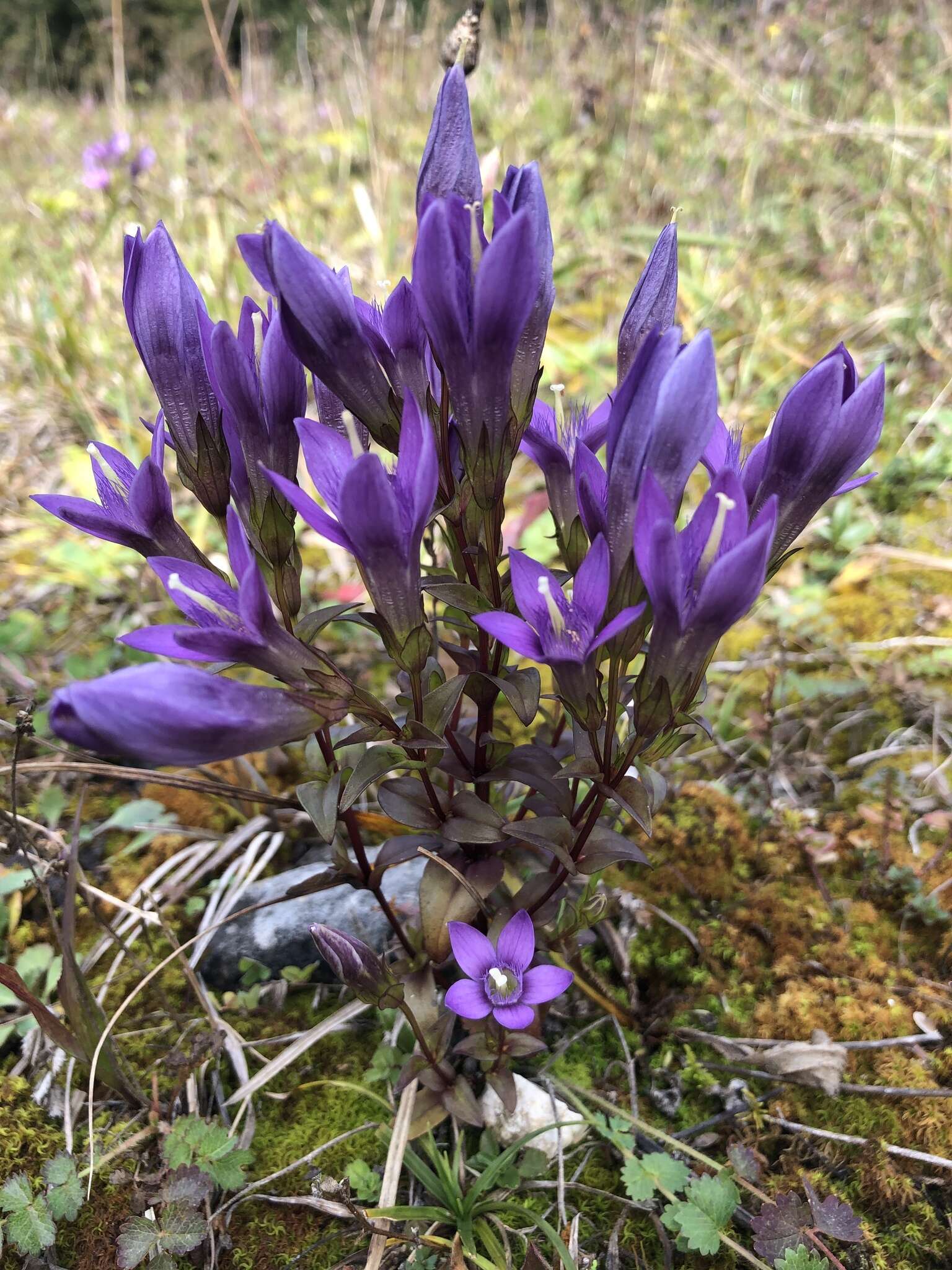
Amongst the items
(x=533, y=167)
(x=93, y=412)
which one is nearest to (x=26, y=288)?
(x=93, y=412)

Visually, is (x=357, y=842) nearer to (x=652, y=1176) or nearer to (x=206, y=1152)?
(x=206, y=1152)

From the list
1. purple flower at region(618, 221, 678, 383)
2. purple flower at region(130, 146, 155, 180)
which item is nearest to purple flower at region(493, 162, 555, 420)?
purple flower at region(618, 221, 678, 383)

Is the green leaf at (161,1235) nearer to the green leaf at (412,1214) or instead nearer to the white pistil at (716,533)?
the green leaf at (412,1214)

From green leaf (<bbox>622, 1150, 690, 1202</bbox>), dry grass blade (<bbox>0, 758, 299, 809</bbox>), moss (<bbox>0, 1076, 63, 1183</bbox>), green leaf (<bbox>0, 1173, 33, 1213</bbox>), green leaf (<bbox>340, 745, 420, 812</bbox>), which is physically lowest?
moss (<bbox>0, 1076, 63, 1183</bbox>)

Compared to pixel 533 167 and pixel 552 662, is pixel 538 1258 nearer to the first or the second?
pixel 552 662

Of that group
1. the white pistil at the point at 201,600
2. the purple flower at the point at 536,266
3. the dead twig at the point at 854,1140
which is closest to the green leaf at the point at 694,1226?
the dead twig at the point at 854,1140

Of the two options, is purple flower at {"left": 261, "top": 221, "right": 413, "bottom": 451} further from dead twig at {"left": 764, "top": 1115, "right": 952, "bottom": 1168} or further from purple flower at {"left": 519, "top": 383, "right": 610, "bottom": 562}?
dead twig at {"left": 764, "top": 1115, "right": 952, "bottom": 1168}

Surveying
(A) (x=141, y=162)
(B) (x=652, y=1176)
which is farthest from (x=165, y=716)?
Result: (A) (x=141, y=162)
